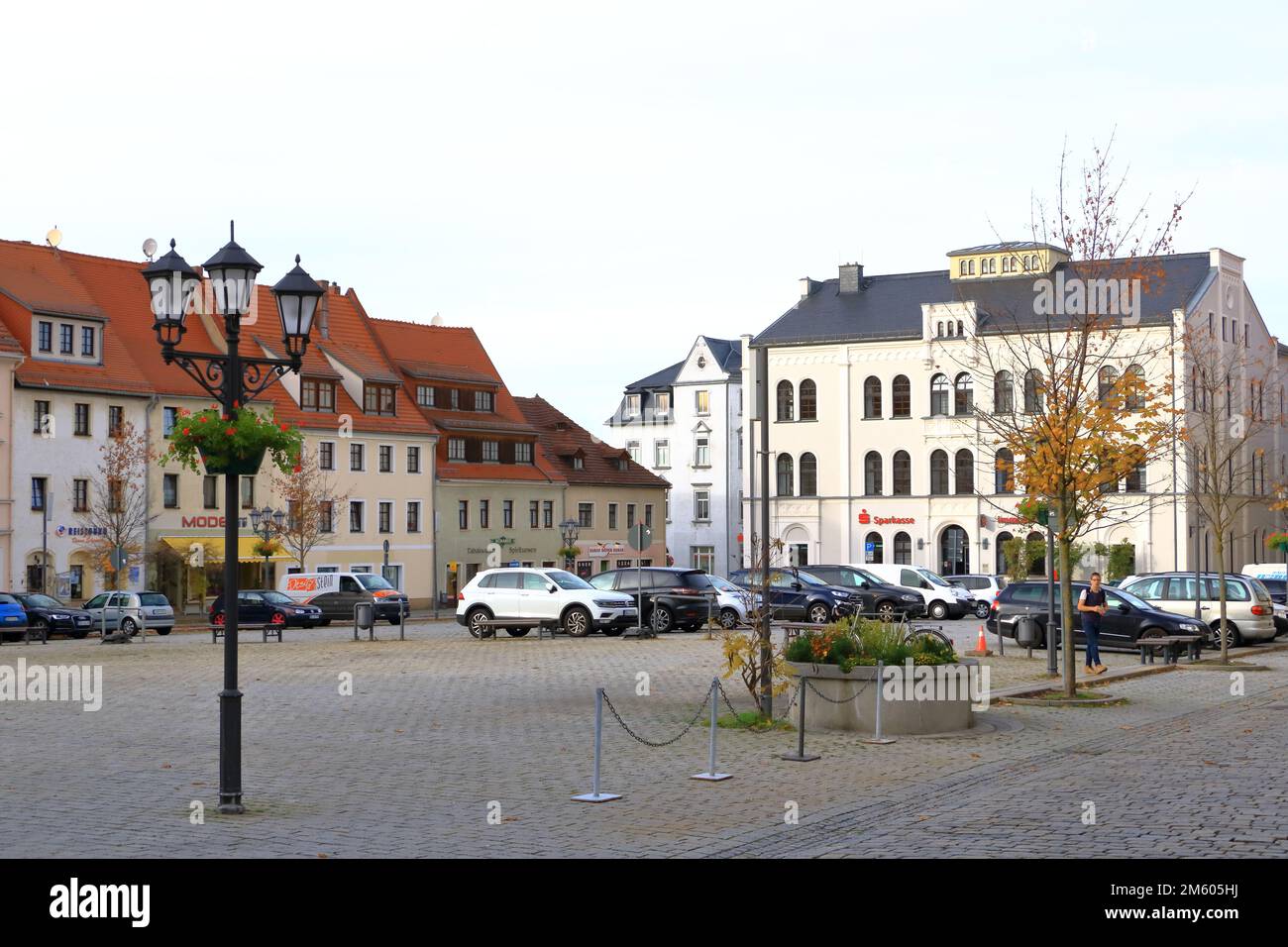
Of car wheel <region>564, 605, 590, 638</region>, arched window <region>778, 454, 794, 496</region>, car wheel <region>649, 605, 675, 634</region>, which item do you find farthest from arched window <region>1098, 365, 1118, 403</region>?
arched window <region>778, 454, 794, 496</region>

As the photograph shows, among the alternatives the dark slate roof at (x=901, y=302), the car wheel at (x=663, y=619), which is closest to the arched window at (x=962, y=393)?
the dark slate roof at (x=901, y=302)

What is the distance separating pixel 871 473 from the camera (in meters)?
86.9

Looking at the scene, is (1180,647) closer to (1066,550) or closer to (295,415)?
(1066,550)

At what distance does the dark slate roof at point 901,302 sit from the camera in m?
79.3

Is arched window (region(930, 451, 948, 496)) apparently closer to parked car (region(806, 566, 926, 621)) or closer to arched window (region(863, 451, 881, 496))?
arched window (region(863, 451, 881, 496))

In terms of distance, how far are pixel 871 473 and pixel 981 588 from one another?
3442 centimetres

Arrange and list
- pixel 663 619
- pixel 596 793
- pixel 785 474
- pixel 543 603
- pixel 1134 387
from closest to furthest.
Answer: pixel 596 793 → pixel 1134 387 → pixel 543 603 → pixel 663 619 → pixel 785 474

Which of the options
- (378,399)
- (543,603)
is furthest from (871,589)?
(378,399)

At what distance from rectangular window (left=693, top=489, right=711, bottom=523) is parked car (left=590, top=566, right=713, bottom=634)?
64151mm

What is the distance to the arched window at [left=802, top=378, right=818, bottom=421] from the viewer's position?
289 feet

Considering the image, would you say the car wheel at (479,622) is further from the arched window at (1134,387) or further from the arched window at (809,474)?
the arched window at (809,474)

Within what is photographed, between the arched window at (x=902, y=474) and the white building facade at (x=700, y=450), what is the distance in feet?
60.6

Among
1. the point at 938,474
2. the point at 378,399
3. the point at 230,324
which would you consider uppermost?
the point at 378,399

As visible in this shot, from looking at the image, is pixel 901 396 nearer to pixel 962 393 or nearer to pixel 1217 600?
pixel 962 393
